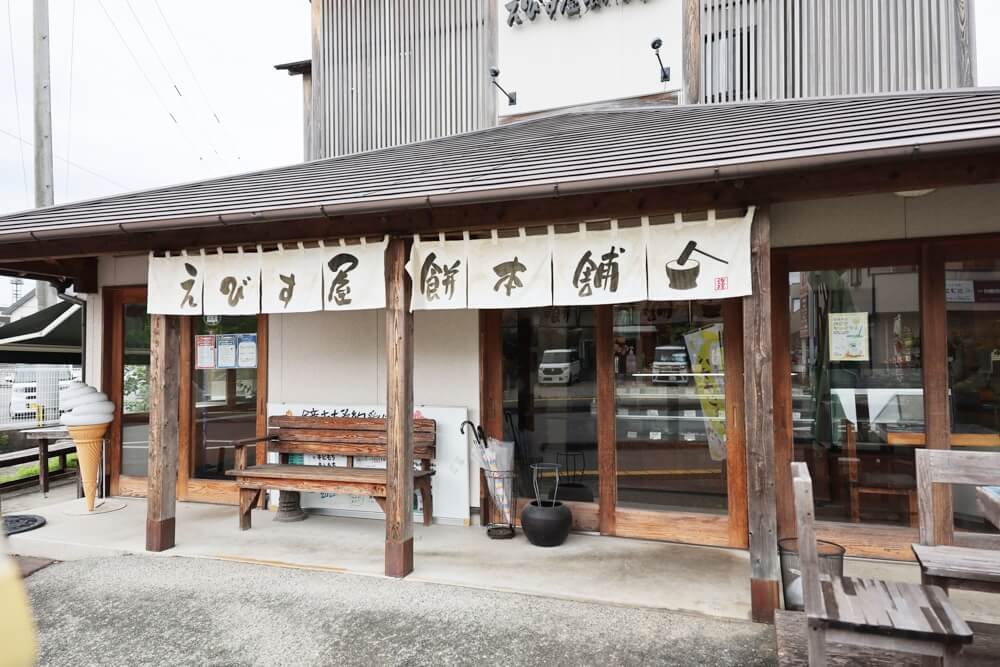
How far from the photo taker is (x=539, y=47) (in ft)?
22.8

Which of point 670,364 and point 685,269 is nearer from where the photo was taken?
point 685,269

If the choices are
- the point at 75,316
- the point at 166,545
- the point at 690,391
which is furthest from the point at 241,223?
the point at 75,316

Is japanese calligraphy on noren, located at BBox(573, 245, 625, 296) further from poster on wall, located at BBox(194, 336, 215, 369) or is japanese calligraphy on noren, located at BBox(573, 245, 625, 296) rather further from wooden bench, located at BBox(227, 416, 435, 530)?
poster on wall, located at BBox(194, 336, 215, 369)

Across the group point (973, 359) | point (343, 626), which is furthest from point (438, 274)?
point (973, 359)

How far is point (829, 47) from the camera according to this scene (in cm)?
598

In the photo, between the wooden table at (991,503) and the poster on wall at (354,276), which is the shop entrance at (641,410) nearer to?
the poster on wall at (354,276)

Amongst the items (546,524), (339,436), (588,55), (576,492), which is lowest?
(546,524)

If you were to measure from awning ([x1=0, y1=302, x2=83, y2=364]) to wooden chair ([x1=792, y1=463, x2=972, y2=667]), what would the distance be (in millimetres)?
10032

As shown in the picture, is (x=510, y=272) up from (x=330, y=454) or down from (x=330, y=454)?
up

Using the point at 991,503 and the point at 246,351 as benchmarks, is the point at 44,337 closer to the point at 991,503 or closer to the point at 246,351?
the point at 246,351

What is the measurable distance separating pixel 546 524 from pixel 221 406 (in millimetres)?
4163

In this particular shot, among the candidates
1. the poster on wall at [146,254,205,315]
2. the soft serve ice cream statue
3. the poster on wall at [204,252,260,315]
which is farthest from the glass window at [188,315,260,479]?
the poster on wall at [204,252,260,315]

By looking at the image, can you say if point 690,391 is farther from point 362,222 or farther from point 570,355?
point 362,222

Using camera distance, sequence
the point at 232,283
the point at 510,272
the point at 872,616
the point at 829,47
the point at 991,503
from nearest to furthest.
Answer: the point at 872,616 → the point at 991,503 → the point at 510,272 → the point at 232,283 → the point at 829,47
